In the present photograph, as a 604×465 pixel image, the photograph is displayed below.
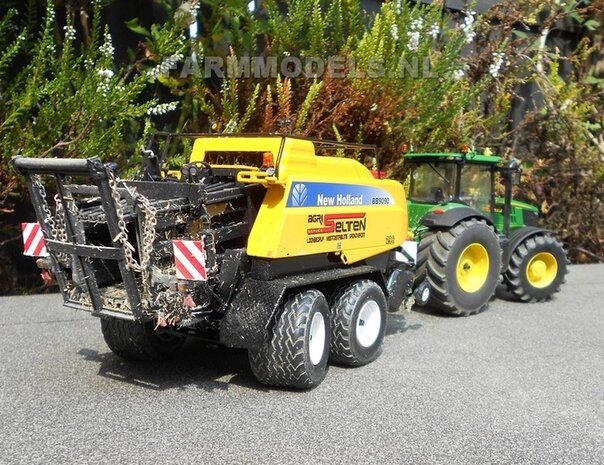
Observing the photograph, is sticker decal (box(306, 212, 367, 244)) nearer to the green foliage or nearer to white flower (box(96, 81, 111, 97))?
the green foliage

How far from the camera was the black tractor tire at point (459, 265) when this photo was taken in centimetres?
707

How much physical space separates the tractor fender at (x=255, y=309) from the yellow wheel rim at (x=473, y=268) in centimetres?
302

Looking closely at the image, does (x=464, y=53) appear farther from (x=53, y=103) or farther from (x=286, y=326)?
(x=286, y=326)

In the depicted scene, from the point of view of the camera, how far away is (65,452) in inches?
146

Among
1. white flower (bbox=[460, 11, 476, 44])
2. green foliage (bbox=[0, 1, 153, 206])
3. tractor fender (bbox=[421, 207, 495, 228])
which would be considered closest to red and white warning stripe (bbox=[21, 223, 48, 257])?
green foliage (bbox=[0, 1, 153, 206])

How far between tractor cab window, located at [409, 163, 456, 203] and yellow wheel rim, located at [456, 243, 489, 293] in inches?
25.6

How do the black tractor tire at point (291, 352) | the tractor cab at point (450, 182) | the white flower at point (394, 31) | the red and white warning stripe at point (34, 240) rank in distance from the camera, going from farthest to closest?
1. the white flower at point (394, 31)
2. the tractor cab at point (450, 182)
3. the red and white warning stripe at point (34, 240)
4. the black tractor tire at point (291, 352)

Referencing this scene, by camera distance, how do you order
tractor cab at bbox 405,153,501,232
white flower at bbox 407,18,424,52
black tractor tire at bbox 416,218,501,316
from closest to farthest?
black tractor tire at bbox 416,218,501,316 < tractor cab at bbox 405,153,501,232 < white flower at bbox 407,18,424,52

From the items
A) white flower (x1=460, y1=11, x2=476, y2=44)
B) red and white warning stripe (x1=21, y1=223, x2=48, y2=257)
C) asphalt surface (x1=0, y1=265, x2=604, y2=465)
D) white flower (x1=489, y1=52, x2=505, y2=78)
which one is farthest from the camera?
white flower (x1=489, y1=52, x2=505, y2=78)

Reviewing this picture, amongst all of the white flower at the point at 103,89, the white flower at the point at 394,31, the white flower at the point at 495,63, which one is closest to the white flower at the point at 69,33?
the white flower at the point at 103,89

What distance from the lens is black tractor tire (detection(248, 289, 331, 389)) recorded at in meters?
4.62

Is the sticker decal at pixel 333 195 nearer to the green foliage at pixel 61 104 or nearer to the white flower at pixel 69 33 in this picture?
the green foliage at pixel 61 104

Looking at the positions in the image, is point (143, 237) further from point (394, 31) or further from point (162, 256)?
point (394, 31)

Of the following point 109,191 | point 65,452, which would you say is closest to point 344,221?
point 109,191
